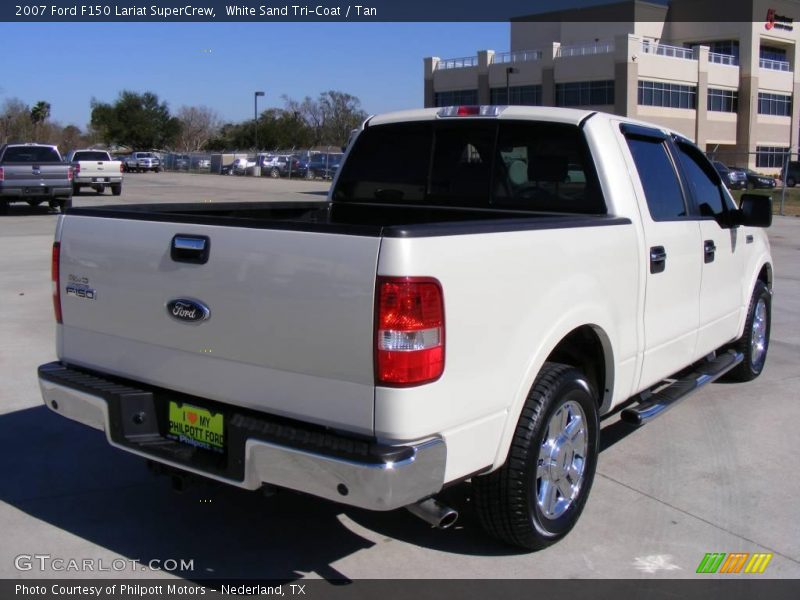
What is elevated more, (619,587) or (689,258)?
(689,258)

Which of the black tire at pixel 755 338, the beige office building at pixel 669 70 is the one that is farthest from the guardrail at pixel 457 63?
the black tire at pixel 755 338

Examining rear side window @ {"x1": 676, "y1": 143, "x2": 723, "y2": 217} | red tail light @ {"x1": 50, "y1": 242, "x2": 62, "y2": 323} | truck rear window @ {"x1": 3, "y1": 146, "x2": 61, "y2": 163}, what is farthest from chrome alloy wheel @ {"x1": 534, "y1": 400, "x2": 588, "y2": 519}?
truck rear window @ {"x1": 3, "y1": 146, "x2": 61, "y2": 163}

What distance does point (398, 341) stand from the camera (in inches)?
121

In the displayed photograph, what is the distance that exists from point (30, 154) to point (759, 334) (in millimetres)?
20207

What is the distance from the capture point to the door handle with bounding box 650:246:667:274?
468 centimetres

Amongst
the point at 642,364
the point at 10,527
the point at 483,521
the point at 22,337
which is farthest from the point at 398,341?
the point at 22,337

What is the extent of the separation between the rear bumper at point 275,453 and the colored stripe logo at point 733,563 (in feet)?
4.99

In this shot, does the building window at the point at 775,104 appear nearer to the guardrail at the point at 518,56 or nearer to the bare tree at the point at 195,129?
the guardrail at the point at 518,56

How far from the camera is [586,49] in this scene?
6712cm

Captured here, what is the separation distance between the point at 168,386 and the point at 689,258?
10.3 ft

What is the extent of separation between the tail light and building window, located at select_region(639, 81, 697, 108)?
65365 mm

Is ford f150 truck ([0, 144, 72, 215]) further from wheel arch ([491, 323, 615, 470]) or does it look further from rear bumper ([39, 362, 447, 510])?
wheel arch ([491, 323, 615, 470])

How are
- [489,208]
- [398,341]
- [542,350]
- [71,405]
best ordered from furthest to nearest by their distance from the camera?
[489,208] → [71,405] → [542,350] → [398,341]

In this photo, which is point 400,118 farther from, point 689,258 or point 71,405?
point 71,405
